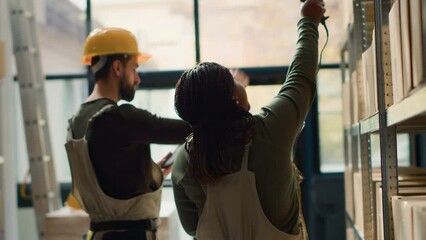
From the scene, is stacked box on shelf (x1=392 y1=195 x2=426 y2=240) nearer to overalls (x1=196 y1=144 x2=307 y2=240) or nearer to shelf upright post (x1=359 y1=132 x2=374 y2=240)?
Result: overalls (x1=196 y1=144 x2=307 y2=240)

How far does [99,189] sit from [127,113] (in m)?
0.34

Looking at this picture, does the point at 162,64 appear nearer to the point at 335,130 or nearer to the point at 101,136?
the point at 335,130

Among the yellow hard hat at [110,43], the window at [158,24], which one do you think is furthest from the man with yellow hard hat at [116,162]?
the window at [158,24]

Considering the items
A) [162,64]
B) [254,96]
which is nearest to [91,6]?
[162,64]

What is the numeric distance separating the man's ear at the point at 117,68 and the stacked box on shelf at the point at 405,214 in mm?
1300

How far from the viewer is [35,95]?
11.6 ft

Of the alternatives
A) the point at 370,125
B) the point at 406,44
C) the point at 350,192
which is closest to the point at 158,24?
the point at 350,192

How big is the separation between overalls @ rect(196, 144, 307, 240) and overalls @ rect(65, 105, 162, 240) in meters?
0.60

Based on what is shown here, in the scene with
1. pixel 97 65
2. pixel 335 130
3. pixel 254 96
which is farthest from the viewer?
pixel 335 130

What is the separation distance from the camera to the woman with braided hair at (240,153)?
154 cm

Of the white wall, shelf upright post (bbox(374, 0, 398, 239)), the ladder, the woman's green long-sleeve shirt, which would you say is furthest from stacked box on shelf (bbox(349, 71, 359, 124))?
the white wall

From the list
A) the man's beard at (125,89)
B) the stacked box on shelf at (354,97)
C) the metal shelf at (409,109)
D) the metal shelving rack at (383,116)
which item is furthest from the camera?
the stacked box on shelf at (354,97)

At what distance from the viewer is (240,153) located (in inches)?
61.6

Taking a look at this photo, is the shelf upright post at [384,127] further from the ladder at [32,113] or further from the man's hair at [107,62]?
the ladder at [32,113]
